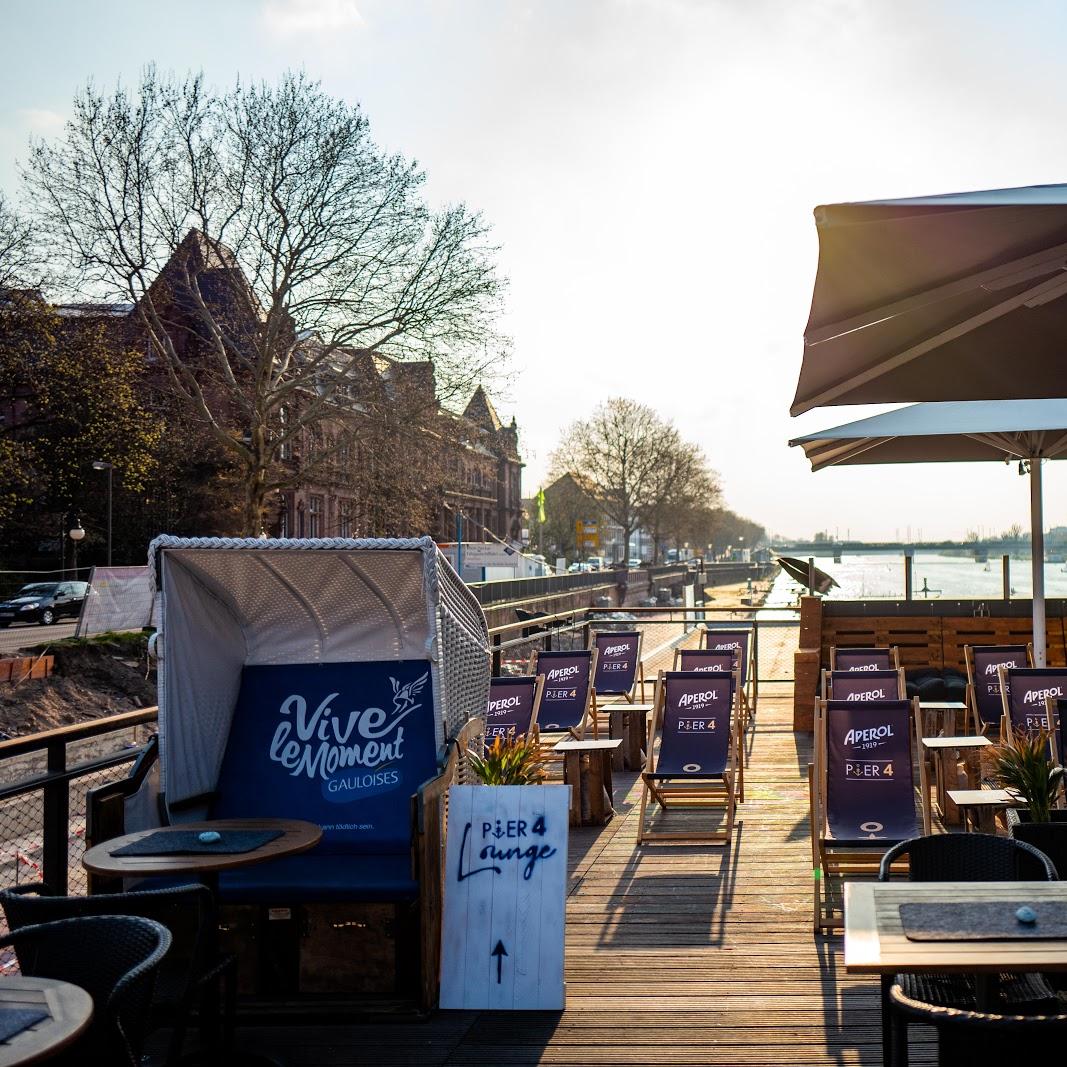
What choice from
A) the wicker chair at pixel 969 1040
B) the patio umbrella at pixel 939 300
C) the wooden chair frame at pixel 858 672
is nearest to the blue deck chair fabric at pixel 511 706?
the wooden chair frame at pixel 858 672

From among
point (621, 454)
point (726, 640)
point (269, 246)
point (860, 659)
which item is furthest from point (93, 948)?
point (621, 454)

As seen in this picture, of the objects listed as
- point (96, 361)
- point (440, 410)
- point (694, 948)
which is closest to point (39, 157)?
point (96, 361)

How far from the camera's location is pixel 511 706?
9.05 metres

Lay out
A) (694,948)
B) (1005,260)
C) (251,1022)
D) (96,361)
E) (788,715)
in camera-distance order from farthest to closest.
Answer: (96,361), (788,715), (694,948), (251,1022), (1005,260)

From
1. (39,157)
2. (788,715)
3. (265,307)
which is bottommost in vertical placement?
(788,715)

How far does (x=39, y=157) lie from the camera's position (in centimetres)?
2589

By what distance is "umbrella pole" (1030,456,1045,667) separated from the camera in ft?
30.7

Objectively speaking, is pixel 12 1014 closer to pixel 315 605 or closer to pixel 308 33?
pixel 315 605

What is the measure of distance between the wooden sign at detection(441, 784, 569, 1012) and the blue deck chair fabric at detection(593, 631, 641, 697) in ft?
21.9

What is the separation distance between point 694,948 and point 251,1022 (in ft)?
6.56

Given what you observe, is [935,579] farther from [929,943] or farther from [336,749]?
[929,943]

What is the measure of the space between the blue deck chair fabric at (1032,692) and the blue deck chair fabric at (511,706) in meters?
3.50

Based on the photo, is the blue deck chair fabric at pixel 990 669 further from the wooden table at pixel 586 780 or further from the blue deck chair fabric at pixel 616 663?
the wooden table at pixel 586 780

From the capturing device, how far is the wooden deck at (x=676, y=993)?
4055 millimetres
